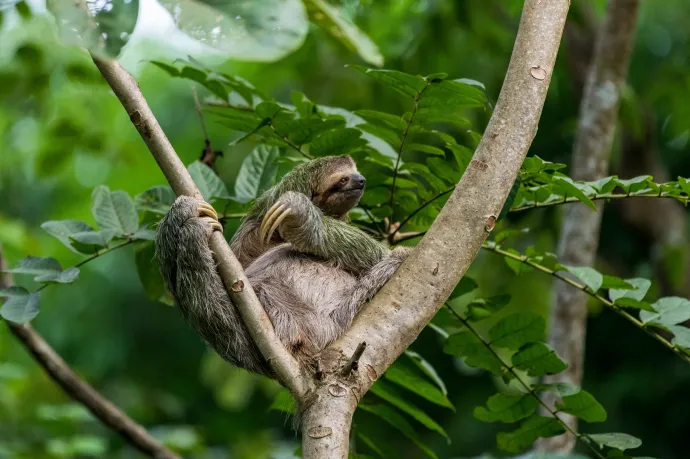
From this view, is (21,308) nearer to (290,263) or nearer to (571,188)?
(290,263)

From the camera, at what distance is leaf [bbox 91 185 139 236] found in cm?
400

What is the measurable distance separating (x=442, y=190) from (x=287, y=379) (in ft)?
5.09

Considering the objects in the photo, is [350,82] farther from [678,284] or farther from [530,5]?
[530,5]

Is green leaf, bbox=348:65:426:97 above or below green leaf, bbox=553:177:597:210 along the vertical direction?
above

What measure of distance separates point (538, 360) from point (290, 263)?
4.57ft

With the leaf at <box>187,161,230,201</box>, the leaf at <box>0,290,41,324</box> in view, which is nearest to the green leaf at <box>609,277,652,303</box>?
the leaf at <box>187,161,230,201</box>

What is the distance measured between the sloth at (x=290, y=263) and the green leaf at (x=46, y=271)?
0.44 metres

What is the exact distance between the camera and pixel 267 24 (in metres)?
1.95

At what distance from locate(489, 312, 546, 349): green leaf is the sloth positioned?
621 mm

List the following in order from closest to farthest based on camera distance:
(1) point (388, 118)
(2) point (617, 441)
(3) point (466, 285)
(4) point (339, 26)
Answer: (2) point (617, 441)
(1) point (388, 118)
(3) point (466, 285)
(4) point (339, 26)

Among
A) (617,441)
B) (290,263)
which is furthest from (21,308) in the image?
(617,441)

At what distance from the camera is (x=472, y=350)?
163 inches

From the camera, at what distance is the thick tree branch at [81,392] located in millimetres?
5250

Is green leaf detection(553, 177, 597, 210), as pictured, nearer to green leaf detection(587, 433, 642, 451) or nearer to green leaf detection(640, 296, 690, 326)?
green leaf detection(640, 296, 690, 326)
